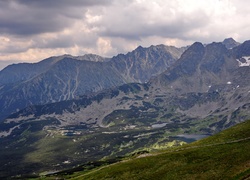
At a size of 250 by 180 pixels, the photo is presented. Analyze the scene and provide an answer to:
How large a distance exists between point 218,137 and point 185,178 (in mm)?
39604

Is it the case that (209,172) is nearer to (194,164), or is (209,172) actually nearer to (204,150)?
(194,164)

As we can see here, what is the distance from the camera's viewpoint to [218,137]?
102 metres

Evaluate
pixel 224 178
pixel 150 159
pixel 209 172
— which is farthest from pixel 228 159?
pixel 150 159

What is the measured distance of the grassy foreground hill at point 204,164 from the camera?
2506 inches

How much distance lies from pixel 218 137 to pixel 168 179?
38.3 meters

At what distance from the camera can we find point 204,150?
8612 centimetres

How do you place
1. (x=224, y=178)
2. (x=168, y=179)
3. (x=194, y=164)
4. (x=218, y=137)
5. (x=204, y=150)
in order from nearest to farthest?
(x=224, y=178) < (x=168, y=179) < (x=194, y=164) < (x=204, y=150) < (x=218, y=137)

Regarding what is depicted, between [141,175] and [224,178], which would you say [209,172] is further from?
[141,175]

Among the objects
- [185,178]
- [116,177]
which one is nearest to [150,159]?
[116,177]

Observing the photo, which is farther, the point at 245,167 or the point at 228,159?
the point at 228,159

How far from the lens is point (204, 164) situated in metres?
72.2

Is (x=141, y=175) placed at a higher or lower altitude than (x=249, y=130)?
lower

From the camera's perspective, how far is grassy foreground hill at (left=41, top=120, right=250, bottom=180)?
6366 centimetres

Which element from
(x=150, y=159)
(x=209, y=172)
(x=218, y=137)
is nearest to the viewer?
(x=209, y=172)
